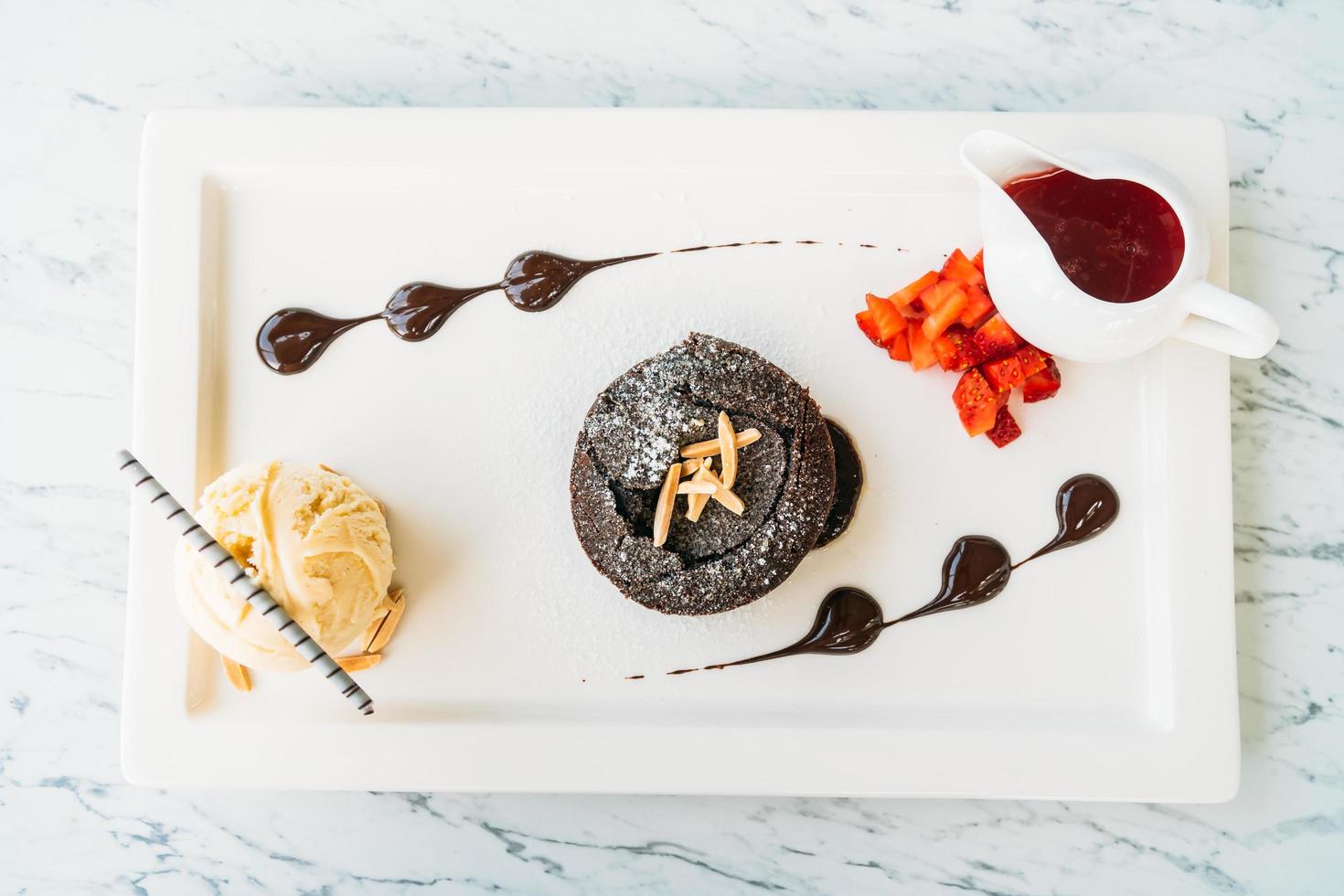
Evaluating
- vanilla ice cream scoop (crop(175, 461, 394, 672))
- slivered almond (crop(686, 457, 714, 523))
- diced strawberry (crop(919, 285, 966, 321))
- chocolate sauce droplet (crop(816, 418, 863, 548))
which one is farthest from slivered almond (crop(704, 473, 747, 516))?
vanilla ice cream scoop (crop(175, 461, 394, 672))

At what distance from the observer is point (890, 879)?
6.86ft

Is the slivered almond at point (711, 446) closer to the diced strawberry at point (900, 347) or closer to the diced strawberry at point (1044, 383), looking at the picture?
the diced strawberry at point (900, 347)

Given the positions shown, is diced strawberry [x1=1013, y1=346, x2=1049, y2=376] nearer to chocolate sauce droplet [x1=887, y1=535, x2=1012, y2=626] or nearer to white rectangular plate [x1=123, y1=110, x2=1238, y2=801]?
white rectangular plate [x1=123, y1=110, x2=1238, y2=801]

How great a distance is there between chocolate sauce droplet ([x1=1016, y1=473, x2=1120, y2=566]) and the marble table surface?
377 mm

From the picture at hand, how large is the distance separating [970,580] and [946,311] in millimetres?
606

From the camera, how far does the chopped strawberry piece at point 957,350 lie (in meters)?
1.96

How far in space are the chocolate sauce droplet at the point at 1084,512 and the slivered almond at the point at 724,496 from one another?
0.70 metres

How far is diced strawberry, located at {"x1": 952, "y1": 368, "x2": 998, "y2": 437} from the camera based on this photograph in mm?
1961

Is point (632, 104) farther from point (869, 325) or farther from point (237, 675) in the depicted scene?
point (237, 675)

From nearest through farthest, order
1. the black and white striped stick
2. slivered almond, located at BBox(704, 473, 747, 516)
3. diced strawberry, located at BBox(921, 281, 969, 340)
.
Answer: the black and white striped stick
slivered almond, located at BBox(704, 473, 747, 516)
diced strawberry, located at BBox(921, 281, 969, 340)

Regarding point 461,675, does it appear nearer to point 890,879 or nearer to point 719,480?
point 719,480

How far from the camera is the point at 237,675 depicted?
1970mm

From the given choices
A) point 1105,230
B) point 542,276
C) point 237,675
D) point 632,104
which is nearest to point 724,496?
point 542,276

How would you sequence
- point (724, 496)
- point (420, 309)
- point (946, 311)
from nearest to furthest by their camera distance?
point (724, 496) < point (946, 311) < point (420, 309)
